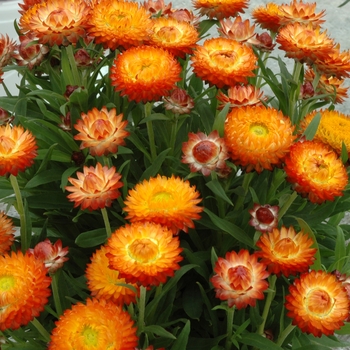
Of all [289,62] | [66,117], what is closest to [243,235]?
[66,117]

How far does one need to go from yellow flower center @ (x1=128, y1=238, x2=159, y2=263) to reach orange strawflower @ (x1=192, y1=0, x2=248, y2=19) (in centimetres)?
59

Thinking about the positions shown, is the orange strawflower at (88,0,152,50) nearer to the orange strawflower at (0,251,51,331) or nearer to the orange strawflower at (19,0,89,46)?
the orange strawflower at (19,0,89,46)

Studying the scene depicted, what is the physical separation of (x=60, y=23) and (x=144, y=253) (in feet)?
1.46

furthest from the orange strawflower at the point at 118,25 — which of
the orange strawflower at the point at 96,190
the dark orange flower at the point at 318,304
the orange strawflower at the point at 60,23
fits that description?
the dark orange flower at the point at 318,304

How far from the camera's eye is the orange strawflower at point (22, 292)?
619 mm

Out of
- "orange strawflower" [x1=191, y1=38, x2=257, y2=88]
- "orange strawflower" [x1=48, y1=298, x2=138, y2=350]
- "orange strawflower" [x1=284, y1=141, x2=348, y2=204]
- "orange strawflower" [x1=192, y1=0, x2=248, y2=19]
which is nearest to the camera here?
"orange strawflower" [x1=48, y1=298, x2=138, y2=350]

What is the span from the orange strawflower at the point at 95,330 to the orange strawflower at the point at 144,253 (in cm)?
6

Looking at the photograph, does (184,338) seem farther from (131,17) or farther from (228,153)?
(131,17)

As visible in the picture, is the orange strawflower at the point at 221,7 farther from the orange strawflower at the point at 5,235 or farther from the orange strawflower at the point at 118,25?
Answer: the orange strawflower at the point at 5,235

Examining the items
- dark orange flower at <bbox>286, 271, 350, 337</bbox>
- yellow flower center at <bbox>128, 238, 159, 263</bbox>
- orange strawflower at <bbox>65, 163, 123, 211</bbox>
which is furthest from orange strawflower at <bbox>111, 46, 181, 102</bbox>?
dark orange flower at <bbox>286, 271, 350, 337</bbox>

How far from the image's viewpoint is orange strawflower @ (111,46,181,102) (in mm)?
790

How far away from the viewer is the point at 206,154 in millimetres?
749

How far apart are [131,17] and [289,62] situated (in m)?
1.52

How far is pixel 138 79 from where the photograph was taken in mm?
792
